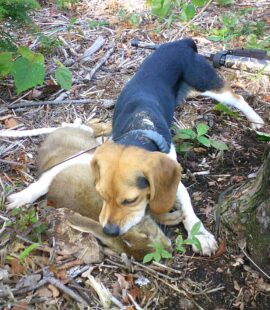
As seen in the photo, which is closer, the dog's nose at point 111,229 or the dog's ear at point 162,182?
the dog's nose at point 111,229

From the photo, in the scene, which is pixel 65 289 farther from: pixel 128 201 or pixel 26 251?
pixel 128 201

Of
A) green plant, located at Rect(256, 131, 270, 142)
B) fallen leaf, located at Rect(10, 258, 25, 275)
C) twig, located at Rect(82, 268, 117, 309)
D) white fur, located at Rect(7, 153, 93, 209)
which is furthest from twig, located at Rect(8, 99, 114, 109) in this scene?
twig, located at Rect(82, 268, 117, 309)

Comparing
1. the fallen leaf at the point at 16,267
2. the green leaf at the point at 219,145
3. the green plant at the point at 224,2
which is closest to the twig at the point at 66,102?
the green leaf at the point at 219,145

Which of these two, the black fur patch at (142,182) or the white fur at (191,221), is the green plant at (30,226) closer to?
the black fur patch at (142,182)

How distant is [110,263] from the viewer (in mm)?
3391

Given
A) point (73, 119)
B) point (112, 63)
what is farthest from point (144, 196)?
point (112, 63)

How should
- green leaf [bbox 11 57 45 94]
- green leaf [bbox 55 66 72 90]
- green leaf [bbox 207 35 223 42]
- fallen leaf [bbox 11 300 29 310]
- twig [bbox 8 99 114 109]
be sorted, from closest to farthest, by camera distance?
fallen leaf [bbox 11 300 29 310], green leaf [bbox 11 57 45 94], green leaf [bbox 55 66 72 90], twig [bbox 8 99 114 109], green leaf [bbox 207 35 223 42]

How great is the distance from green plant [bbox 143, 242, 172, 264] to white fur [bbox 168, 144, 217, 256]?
0.34 metres

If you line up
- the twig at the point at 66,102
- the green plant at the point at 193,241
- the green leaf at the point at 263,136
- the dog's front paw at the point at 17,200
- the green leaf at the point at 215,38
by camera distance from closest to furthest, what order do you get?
the green plant at the point at 193,241 < the dog's front paw at the point at 17,200 < the green leaf at the point at 263,136 < the twig at the point at 66,102 < the green leaf at the point at 215,38

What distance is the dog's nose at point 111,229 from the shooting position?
337 centimetres

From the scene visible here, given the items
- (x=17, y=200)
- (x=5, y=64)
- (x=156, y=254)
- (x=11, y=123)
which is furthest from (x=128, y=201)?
(x=5, y=64)

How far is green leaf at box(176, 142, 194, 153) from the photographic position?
180 inches

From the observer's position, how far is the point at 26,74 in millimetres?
4770

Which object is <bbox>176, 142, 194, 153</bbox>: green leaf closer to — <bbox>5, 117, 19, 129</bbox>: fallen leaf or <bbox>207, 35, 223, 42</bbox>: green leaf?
<bbox>5, 117, 19, 129</bbox>: fallen leaf
